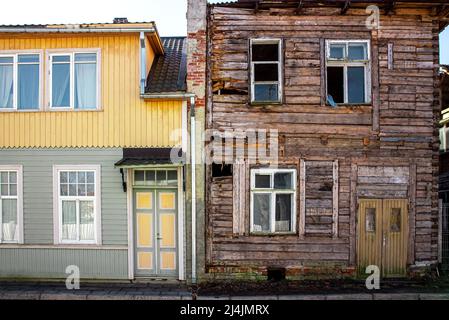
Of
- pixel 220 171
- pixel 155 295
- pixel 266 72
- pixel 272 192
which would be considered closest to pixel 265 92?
pixel 266 72

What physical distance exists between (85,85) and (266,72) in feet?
15.6

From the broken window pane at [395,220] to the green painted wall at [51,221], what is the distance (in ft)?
22.6

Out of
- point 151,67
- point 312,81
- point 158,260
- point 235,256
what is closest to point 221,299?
point 235,256

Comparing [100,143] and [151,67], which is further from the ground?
[151,67]

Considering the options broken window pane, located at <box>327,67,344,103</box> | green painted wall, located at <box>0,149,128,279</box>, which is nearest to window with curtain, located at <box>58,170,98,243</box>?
green painted wall, located at <box>0,149,128,279</box>

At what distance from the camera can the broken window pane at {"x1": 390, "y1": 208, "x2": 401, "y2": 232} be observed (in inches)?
372

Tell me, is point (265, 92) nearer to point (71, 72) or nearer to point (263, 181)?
point (263, 181)

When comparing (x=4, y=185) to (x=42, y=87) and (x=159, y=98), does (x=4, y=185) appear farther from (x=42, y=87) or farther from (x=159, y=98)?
(x=159, y=98)

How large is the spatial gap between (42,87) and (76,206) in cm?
322

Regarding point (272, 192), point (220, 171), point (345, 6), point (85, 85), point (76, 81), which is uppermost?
point (345, 6)

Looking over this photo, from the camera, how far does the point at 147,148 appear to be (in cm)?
922

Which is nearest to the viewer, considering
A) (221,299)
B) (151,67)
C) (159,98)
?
(221,299)

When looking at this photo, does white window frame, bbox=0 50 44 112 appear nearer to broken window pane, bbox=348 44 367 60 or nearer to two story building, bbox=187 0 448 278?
two story building, bbox=187 0 448 278

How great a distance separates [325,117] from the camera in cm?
934
